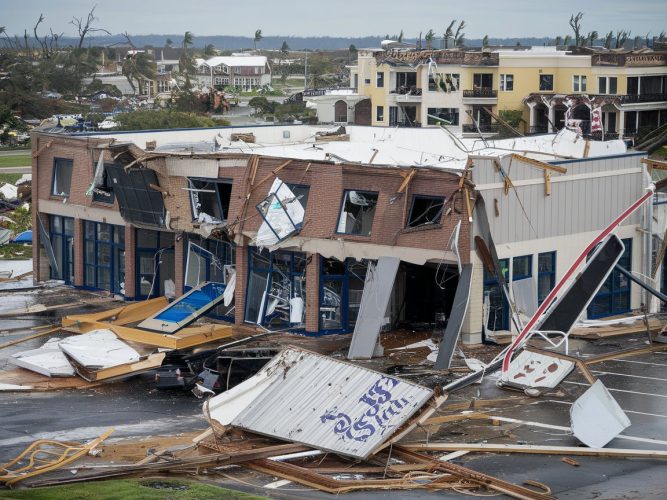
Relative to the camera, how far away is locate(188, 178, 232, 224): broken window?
3528 cm

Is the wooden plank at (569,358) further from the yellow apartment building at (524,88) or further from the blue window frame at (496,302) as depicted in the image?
the yellow apartment building at (524,88)

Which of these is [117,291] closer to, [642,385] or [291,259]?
[291,259]

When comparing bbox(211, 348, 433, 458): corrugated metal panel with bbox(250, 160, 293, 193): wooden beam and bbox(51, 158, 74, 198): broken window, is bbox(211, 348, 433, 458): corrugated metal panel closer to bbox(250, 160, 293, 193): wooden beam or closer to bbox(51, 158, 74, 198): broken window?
bbox(250, 160, 293, 193): wooden beam

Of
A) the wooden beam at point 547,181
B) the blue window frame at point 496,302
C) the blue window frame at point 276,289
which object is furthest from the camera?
the blue window frame at point 276,289

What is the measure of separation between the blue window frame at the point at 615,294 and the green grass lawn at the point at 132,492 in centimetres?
1688

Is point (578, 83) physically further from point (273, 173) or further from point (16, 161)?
point (273, 173)

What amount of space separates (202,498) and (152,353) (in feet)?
37.5

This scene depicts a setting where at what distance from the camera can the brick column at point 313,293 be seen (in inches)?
1308

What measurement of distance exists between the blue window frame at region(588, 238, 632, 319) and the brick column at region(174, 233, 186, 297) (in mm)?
11284

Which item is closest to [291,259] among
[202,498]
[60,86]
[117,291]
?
[117,291]

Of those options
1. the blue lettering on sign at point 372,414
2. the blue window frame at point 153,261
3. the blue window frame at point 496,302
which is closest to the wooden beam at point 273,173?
→ the blue window frame at point 153,261

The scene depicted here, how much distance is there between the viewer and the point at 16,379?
29797 millimetres

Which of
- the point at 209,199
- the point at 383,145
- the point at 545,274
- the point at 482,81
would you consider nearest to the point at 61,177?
the point at 209,199

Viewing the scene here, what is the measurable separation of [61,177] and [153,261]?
194 inches
